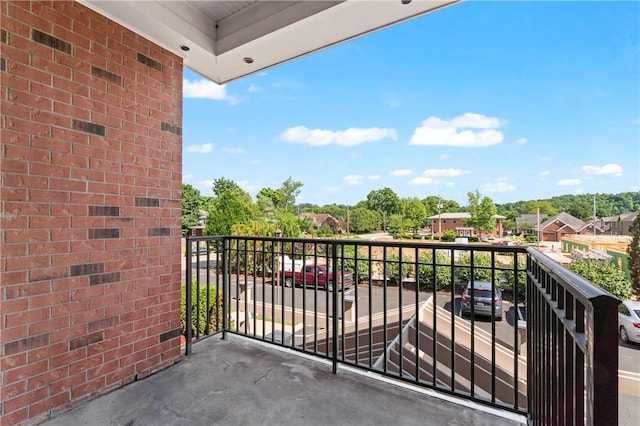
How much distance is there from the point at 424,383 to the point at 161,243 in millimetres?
→ 2113

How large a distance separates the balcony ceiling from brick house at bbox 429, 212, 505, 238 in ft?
87.1

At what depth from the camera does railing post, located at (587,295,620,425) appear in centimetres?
49

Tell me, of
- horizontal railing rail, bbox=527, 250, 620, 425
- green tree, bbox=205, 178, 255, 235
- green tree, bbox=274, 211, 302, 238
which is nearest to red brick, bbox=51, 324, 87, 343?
horizontal railing rail, bbox=527, 250, 620, 425

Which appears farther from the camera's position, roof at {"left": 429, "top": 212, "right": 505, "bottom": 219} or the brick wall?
roof at {"left": 429, "top": 212, "right": 505, "bottom": 219}

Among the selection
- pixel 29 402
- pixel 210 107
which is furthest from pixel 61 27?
pixel 210 107

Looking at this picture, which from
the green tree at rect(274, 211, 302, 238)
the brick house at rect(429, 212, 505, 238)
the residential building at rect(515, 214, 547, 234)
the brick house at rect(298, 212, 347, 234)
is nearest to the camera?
the green tree at rect(274, 211, 302, 238)

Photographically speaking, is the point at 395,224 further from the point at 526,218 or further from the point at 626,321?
the point at 626,321

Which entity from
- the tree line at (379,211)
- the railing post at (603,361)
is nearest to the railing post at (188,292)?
the railing post at (603,361)

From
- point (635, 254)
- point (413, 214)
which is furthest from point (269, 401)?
point (413, 214)

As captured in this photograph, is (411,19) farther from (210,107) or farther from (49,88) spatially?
(210,107)

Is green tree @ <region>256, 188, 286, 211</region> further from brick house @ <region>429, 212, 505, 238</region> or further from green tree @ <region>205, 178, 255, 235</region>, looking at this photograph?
brick house @ <region>429, 212, 505, 238</region>

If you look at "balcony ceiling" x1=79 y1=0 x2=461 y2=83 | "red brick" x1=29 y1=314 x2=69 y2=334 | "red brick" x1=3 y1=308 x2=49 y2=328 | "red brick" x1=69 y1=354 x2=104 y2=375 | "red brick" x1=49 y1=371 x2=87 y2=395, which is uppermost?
"balcony ceiling" x1=79 y1=0 x2=461 y2=83

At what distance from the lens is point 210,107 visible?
30.4 metres

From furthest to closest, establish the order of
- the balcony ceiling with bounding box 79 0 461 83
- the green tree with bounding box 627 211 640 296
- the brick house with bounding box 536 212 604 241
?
the brick house with bounding box 536 212 604 241 < the green tree with bounding box 627 211 640 296 < the balcony ceiling with bounding box 79 0 461 83
